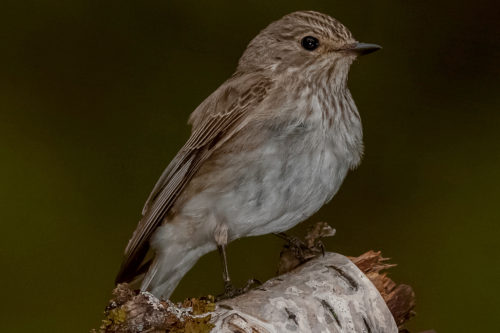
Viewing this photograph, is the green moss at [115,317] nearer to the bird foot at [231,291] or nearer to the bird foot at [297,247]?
the bird foot at [231,291]

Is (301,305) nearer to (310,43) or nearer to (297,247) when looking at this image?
(297,247)

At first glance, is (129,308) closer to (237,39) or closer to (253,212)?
(253,212)

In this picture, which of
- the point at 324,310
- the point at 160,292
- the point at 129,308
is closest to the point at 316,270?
the point at 324,310

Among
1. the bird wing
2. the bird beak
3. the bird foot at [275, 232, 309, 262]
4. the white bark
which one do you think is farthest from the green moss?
the bird beak

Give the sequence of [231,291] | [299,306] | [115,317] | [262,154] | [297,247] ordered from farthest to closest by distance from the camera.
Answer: [297,247] < [262,154] < [231,291] < [299,306] < [115,317]

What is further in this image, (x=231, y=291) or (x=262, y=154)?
(x=262, y=154)

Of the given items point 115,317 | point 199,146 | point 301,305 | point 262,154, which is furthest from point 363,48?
point 115,317
